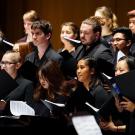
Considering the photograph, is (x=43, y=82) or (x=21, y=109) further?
(x=43, y=82)

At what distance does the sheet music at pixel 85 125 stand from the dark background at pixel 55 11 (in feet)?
11.7

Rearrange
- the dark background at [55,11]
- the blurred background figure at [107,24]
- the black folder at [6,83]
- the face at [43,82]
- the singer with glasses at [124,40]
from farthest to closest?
the dark background at [55,11]
the blurred background figure at [107,24]
the singer with glasses at [124,40]
the face at [43,82]
the black folder at [6,83]

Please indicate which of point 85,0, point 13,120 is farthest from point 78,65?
point 85,0

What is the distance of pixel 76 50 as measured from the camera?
385 cm

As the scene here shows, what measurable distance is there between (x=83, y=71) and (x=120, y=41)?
555 mm

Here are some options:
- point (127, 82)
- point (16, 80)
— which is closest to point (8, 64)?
point (16, 80)

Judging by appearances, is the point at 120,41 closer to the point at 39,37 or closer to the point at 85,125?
the point at 39,37

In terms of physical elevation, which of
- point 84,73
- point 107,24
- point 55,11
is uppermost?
point 107,24

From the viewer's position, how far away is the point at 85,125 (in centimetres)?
199

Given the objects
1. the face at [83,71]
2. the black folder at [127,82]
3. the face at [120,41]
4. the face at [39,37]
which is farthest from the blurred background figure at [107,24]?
the black folder at [127,82]

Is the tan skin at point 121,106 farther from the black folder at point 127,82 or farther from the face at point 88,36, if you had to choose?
the face at point 88,36

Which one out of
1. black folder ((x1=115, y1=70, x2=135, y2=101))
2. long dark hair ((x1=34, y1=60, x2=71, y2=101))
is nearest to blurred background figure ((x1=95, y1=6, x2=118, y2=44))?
long dark hair ((x1=34, y1=60, x2=71, y2=101))

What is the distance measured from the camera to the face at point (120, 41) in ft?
12.0

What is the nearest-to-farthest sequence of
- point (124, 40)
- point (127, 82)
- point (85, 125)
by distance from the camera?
1. point (85, 125)
2. point (127, 82)
3. point (124, 40)
